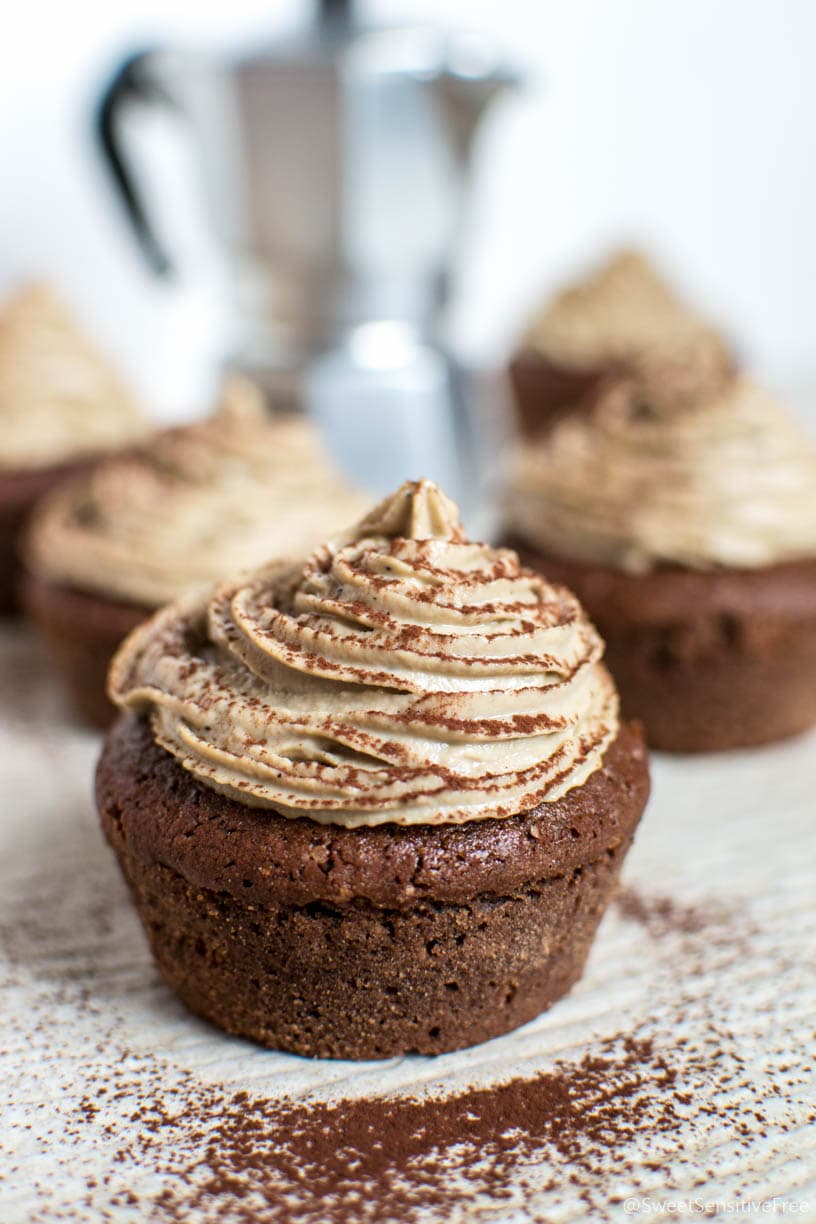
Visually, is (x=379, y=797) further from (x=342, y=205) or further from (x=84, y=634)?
(x=342, y=205)

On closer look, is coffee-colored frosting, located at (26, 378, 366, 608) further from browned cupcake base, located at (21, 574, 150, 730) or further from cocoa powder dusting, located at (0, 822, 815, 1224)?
cocoa powder dusting, located at (0, 822, 815, 1224)

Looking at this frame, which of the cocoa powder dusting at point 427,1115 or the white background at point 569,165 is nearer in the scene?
the cocoa powder dusting at point 427,1115

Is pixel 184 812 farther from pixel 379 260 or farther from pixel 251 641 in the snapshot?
pixel 379 260

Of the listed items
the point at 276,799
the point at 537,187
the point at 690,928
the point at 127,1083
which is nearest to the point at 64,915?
the point at 127,1083

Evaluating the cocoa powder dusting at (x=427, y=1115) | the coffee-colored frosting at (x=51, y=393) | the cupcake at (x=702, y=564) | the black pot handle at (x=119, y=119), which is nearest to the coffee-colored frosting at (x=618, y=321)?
the black pot handle at (x=119, y=119)

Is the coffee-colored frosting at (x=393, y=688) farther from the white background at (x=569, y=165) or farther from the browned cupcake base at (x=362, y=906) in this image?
the white background at (x=569, y=165)

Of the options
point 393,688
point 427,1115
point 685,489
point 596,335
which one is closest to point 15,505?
point 685,489
